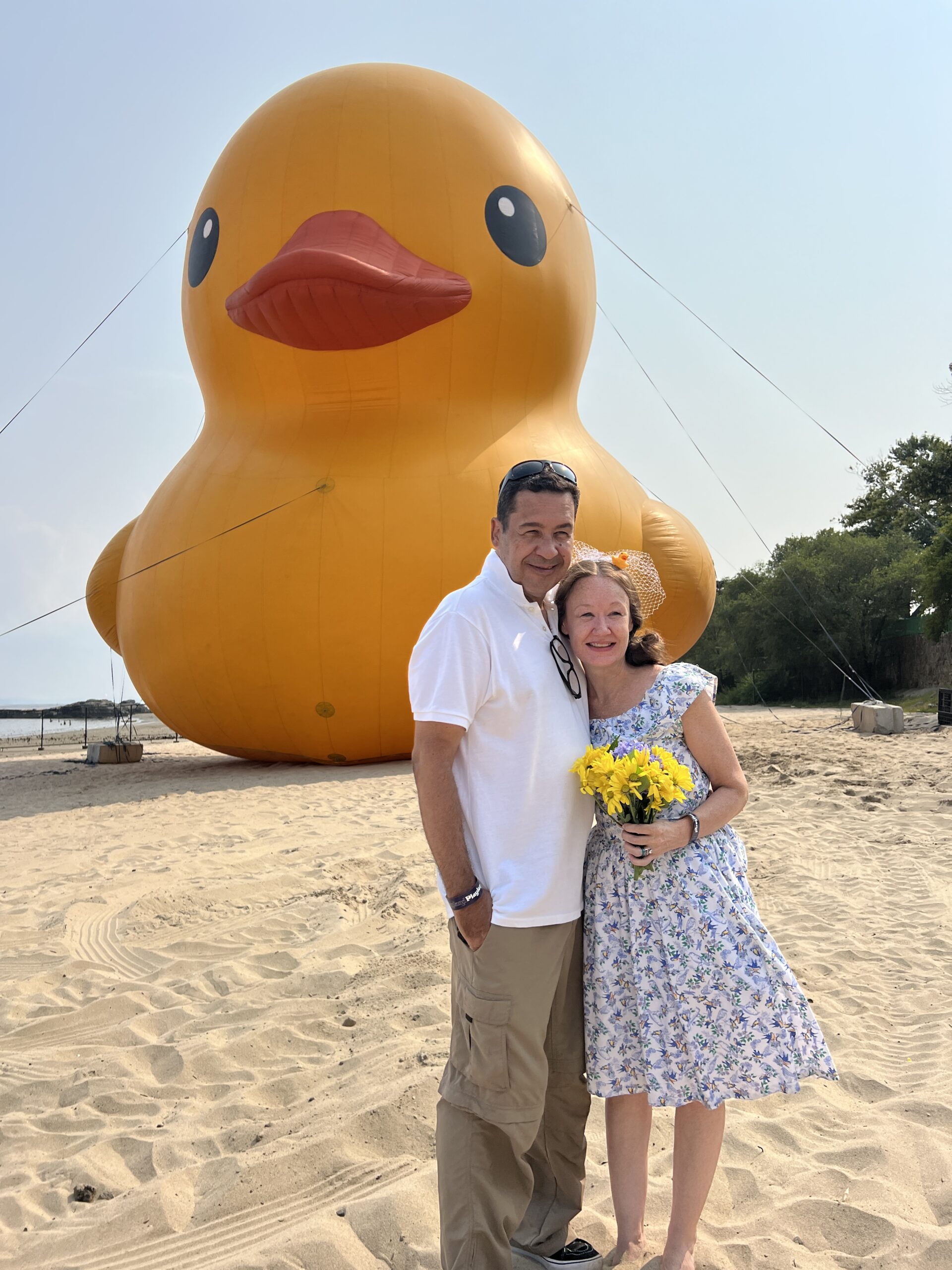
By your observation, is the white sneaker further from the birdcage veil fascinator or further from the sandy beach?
the birdcage veil fascinator

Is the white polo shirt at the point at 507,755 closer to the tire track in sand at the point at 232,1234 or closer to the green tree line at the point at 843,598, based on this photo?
the tire track in sand at the point at 232,1234

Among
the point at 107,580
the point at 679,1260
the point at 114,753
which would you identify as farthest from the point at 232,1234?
the point at 114,753

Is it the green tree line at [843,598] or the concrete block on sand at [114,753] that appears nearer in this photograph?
the concrete block on sand at [114,753]

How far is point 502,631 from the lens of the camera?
2.01 metres

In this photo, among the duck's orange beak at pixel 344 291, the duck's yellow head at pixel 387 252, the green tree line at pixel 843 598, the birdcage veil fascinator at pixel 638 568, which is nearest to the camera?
the birdcage veil fascinator at pixel 638 568

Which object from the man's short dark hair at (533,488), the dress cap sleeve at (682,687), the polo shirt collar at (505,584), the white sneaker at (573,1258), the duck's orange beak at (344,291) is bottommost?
the white sneaker at (573,1258)

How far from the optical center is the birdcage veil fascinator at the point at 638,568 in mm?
2309

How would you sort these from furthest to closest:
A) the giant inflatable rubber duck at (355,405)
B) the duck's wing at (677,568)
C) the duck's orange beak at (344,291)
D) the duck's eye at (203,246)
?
the duck's wing at (677,568) < the duck's eye at (203,246) < the giant inflatable rubber duck at (355,405) < the duck's orange beak at (344,291)

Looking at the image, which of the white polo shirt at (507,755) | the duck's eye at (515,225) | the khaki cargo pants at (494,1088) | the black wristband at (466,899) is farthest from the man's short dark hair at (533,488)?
the duck's eye at (515,225)

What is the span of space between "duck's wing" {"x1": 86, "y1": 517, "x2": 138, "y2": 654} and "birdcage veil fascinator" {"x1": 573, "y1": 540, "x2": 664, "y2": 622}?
9.49 meters

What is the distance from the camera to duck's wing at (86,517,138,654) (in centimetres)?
1098

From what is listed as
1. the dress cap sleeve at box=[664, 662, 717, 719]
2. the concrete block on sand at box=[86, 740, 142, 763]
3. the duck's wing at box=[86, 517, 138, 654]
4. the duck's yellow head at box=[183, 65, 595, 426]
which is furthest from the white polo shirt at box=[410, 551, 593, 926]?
the concrete block on sand at box=[86, 740, 142, 763]

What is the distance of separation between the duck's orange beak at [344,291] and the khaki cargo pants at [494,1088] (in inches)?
277

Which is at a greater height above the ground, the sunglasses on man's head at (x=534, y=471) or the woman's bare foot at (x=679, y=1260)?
the sunglasses on man's head at (x=534, y=471)
